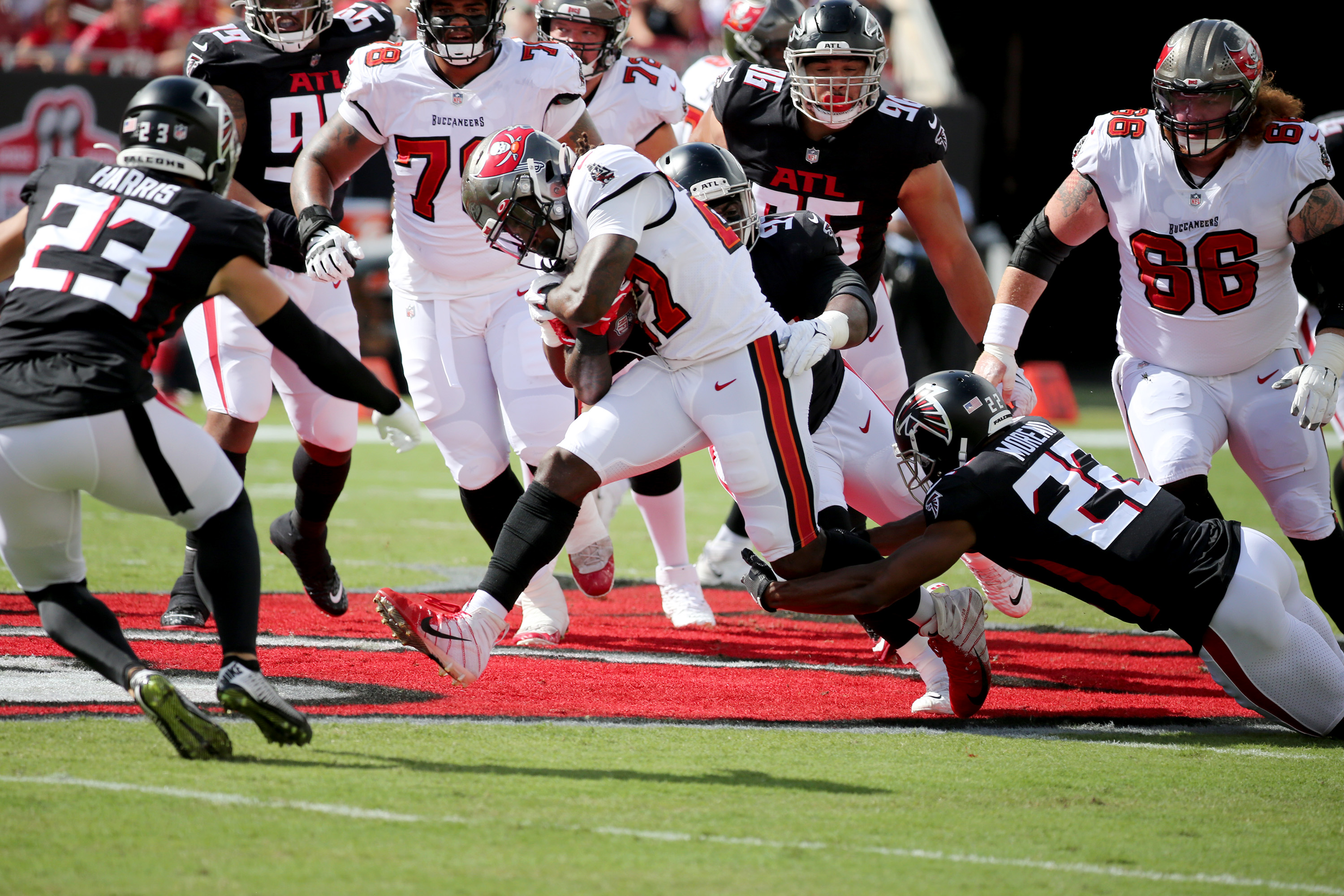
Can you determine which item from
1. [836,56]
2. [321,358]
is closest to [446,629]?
[321,358]

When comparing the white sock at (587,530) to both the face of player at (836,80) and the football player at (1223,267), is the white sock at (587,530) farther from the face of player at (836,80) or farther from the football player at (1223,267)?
the face of player at (836,80)

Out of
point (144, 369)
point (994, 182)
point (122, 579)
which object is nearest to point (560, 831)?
point (144, 369)

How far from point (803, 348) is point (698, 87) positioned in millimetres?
3512

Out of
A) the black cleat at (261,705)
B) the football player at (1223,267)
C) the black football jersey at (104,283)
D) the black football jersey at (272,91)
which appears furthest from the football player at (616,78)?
the black cleat at (261,705)

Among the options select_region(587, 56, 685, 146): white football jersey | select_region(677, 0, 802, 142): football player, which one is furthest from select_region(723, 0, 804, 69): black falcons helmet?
select_region(587, 56, 685, 146): white football jersey

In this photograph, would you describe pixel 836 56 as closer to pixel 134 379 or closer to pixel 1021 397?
pixel 1021 397

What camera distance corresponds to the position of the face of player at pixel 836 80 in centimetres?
540

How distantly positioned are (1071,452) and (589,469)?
1.33 metres

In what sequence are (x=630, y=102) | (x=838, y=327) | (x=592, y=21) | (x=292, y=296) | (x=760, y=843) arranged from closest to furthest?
1. (x=760, y=843)
2. (x=838, y=327)
3. (x=292, y=296)
4. (x=592, y=21)
5. (x=630, y=102)

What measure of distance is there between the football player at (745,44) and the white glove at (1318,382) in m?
2.85

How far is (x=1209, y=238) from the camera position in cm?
491

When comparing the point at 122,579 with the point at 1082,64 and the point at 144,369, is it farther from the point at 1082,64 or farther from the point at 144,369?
the point at 1082,64

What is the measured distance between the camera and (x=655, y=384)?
4250mm

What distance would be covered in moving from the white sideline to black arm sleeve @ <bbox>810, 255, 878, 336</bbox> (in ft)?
6.45
